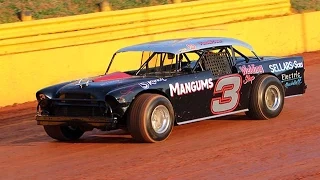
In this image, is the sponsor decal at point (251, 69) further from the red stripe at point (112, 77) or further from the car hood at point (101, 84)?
the red stripe at point (112, 77)

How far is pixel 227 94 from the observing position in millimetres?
10812

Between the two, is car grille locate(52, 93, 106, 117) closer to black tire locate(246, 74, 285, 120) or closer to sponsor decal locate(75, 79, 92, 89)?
sponsor decal locate(75, 79, 92, 89)

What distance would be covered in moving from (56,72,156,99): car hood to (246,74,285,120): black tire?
65.1 inches

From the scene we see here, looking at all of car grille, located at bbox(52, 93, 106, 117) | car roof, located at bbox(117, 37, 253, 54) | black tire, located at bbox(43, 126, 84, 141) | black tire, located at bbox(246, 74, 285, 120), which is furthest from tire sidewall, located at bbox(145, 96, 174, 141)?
black tire, located at bbox(246, 74, 285, 120)

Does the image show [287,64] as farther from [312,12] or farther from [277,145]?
[312,12]

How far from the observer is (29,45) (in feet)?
52.7

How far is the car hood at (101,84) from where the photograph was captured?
9812mm

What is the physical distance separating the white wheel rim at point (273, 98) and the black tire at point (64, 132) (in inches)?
105

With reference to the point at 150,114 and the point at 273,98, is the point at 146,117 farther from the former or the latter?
the point at 273,98

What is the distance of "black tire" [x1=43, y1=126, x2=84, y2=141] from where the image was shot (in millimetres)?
10531

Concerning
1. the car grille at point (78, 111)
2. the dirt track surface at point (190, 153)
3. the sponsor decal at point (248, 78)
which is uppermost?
the sponsor decal at point (248, 78)

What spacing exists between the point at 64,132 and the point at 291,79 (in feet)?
11.3

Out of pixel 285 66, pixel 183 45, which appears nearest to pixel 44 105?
pixel 183 45

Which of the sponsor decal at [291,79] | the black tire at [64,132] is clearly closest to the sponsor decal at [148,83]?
the black tire at [64,132]
